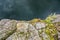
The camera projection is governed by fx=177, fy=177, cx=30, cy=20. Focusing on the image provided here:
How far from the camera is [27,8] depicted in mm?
13391

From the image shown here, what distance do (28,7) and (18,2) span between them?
0.92 m

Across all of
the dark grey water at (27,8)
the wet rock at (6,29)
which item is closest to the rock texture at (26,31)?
the wet rock at (6,29)

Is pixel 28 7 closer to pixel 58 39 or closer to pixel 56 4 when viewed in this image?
pixel 56 4

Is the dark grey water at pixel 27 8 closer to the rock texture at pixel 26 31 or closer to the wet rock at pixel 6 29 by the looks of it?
the rock texture at pixel 26 31

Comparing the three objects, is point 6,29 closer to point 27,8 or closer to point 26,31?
point 26,31

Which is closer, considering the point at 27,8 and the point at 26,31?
the point at 26,31

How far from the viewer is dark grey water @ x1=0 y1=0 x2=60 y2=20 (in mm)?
12320

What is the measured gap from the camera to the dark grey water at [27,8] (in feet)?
40.4

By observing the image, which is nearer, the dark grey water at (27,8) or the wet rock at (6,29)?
the wet rock at (6,29)

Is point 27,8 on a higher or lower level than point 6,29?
lower

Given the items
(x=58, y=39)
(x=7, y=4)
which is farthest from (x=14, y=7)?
(x=58, y=39)

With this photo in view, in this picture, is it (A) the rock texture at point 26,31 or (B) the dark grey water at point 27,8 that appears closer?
(A) the rock texture at point 26,31

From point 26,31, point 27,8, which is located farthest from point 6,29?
point 27,8

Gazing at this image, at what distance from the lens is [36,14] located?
12672mm
